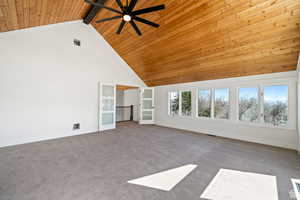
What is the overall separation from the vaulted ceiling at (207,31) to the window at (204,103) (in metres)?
0.77

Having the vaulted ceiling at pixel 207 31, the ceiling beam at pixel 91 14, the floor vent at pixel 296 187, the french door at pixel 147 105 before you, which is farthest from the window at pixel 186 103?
the ceiling beam at pixel 91 14

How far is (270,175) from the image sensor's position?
2.31 meters

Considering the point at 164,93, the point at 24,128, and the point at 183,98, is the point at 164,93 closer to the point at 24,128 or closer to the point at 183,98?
the point at 183,98

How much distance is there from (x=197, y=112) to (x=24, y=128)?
243 inches

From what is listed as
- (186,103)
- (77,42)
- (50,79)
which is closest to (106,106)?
(50,79)

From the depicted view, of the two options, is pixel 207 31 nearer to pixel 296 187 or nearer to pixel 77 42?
pixel 296 187

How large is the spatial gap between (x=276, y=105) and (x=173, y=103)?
3.90 m

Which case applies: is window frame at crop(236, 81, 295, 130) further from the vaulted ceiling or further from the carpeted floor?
the carpeted floor

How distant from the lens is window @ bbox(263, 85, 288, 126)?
3824 millimetres

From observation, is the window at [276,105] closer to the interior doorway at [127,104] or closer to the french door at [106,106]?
the french door at [106,106]

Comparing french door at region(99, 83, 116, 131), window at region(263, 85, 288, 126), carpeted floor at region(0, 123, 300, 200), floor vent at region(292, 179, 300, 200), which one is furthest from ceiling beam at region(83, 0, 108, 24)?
floor vent at region(292, 179, 300, 200)

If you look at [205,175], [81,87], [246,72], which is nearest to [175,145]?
[205,175]

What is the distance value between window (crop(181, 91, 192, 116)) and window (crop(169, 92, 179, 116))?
32cm

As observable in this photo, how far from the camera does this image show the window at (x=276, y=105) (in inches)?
151
